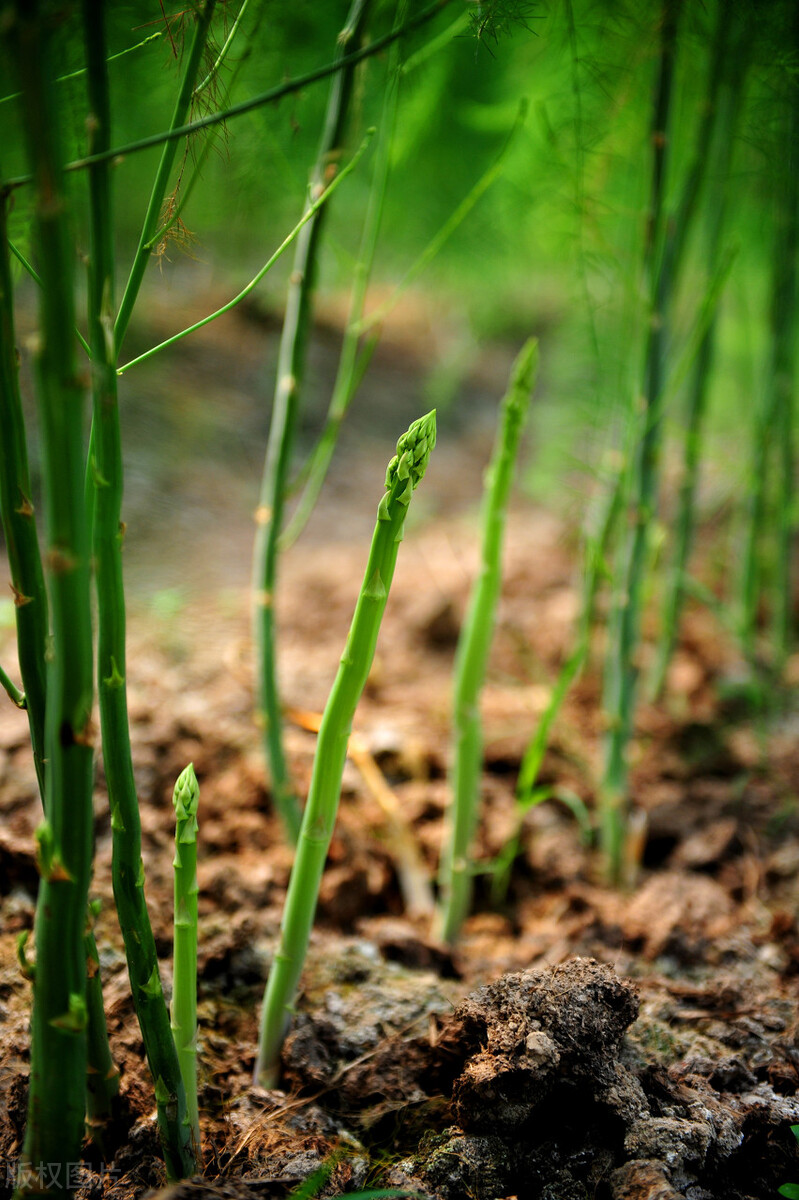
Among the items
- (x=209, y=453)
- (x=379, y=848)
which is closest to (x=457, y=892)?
(x=379, y=848)

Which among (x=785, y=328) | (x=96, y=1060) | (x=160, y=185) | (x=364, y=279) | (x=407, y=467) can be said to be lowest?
(x=96, y=1060)

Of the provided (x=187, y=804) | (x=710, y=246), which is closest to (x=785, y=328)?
(x=710, y=246)

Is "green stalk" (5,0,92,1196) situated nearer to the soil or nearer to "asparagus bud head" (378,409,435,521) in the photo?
the soil

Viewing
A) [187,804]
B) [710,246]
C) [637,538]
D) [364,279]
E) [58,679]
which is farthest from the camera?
[710,246]

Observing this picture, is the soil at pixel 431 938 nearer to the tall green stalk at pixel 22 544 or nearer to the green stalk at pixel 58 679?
the green stalk at pixel 58 679

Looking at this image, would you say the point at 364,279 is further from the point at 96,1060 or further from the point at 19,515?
the point at 96,1060

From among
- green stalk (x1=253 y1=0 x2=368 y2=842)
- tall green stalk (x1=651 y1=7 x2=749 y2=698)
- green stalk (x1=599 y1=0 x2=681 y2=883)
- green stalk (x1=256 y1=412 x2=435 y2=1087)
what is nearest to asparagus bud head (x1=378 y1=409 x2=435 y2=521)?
green stalk (x1=256 y1=412 x2=435 y2=1087)

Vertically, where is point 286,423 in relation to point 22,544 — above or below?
above

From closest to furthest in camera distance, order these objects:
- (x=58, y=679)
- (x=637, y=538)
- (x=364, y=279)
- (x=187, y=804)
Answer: (x=58, y=679) < (x=187, y=804) < (x=364, y=279) < (x=637, y=538)
